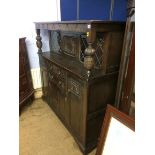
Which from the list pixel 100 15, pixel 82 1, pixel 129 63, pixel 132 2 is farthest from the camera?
pixel 82 1

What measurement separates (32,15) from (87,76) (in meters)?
1.80

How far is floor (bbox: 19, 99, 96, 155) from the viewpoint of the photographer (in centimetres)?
193

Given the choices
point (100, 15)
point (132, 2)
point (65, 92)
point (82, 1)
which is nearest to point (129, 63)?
point (132, 2)

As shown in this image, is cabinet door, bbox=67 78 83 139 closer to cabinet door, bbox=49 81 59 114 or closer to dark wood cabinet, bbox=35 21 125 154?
dark wood cabinet, bbox=35 21 125 154

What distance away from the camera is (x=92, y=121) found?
1.75 metres

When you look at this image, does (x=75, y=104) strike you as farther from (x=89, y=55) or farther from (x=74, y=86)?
(x=89, y=55)

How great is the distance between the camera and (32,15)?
8.66 feet

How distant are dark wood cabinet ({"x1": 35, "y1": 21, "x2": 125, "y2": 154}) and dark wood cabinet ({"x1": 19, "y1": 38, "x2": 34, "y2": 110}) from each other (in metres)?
0.55

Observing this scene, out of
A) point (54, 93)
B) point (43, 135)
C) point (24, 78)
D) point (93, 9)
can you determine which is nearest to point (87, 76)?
point (54, 93)

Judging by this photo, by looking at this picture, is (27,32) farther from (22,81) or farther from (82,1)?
(82,1)

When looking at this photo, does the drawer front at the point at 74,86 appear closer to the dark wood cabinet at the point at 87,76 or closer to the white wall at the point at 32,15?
the dark wood cabinet at the point at 87,76
